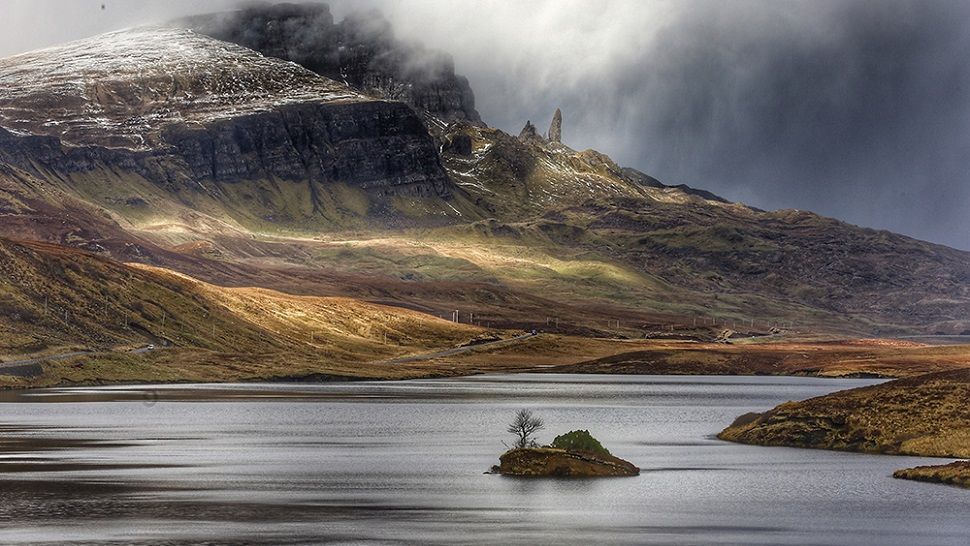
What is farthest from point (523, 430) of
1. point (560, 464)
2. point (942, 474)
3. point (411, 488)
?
point (942, 474)

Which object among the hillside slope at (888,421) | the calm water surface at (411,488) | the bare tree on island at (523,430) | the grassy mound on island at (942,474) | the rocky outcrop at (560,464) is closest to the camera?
the calm water surface at (411,488)

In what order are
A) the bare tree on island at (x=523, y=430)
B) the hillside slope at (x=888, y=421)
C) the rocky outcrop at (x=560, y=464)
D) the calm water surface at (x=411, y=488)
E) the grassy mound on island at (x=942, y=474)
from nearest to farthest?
1. the calm water surface at (x=411, y=488)
2. the grassy mound on island at (x=942, y=474)
3. the rocky outcrop at (x=560, y=464)
4. the bare tree on island at (x=523, y=430)
5. the hillside slope at (x=888, y=421)

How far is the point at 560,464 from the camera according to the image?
7694 centimetres

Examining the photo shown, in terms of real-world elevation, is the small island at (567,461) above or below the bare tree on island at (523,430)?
below

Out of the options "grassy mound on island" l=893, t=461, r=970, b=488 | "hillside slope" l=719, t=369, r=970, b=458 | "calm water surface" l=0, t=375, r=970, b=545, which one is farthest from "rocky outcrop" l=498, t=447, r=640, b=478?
"hillside slope" l=719, t=369, r=970, b=458

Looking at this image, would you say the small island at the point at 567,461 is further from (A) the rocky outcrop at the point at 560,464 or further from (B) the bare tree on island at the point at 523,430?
(B) the bare tree on island at the point at 523,430

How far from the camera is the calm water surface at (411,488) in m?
57.1

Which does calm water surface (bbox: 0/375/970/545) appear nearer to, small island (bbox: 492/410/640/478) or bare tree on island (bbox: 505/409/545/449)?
small island (bbox: 492/410/640/478)

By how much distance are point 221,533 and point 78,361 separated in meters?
151

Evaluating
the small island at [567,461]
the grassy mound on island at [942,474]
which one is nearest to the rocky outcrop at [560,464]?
the small island at [567,461]

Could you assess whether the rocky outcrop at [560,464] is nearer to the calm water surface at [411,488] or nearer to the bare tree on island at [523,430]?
the calm water surface at [411,488]

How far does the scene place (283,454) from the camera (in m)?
92.1

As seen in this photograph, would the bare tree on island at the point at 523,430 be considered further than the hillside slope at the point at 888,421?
No

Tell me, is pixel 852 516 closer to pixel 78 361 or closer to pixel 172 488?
pixel 172 488
